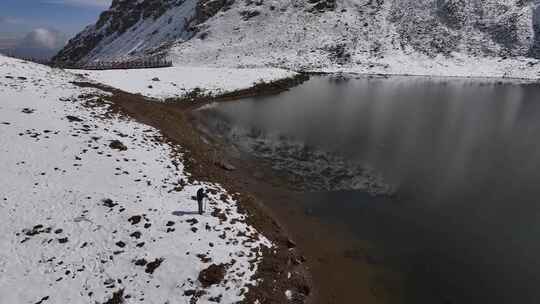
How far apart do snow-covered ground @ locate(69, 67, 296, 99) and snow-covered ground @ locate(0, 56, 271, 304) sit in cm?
2040

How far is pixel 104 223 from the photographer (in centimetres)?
1288

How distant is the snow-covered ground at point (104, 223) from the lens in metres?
10.6

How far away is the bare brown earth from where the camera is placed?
11766 mm

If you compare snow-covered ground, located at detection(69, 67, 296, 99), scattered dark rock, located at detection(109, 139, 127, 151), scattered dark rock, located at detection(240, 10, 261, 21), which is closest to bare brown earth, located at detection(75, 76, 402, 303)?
scattered dark rock, located at detection(109, 139, 127, 151)

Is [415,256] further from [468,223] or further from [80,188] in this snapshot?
[80,188]

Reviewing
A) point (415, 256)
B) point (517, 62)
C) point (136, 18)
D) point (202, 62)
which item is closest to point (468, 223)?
point (415, 256)

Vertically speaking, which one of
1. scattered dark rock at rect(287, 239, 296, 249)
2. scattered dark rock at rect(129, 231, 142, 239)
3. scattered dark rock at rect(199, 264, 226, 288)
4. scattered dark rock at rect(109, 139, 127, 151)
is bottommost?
scattered dark rock at rect(287, 239, 296, 249)

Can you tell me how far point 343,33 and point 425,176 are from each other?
72631 millimetres

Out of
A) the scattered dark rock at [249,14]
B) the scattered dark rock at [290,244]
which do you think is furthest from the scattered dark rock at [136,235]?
the scattered dark rock at [249,14]

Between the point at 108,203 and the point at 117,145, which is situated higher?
the point at 117,145

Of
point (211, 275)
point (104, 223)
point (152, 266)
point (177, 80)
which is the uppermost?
point (177, 80)

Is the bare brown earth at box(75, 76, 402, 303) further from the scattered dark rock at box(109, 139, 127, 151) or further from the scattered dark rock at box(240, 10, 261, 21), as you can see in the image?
the scattered dark rock at box(240, 10, 261, 21)

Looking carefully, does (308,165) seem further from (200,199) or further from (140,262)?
(140,262)

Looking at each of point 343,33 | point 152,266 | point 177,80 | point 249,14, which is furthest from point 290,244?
point 249,14
